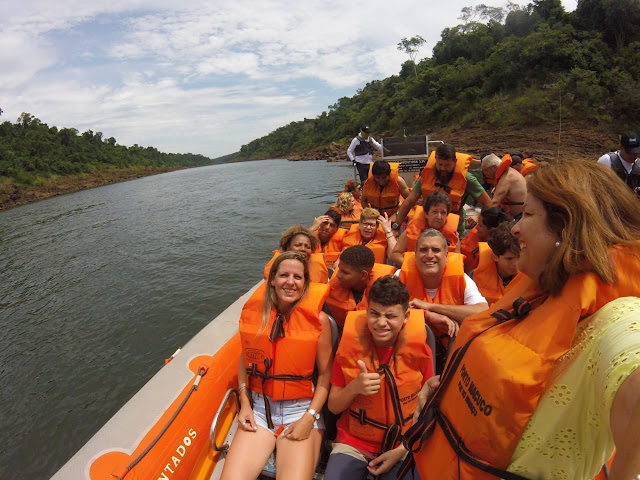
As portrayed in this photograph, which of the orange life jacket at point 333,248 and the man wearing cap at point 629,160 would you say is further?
the orange life jacket at point 333,248

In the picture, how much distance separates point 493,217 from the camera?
127 inches

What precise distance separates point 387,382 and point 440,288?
92 cm

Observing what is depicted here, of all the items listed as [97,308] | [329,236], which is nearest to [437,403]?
[329,236]

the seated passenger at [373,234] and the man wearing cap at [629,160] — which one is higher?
the man wearing cap at [629,160]

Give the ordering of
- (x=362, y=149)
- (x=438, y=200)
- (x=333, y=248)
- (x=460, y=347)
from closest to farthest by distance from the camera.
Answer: (x=460, y=347) < (x=438, y=200) < (x=333, y=248) < (x=362, y=149)

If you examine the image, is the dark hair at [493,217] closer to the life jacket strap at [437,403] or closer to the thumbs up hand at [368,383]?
the thumbs up hand at [368,383]

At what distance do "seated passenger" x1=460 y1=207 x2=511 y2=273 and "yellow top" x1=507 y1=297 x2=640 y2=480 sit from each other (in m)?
2.58

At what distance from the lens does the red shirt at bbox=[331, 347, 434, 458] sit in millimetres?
1801

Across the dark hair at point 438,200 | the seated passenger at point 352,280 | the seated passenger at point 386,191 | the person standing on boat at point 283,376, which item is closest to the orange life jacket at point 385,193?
the seated passenger at point 386,191

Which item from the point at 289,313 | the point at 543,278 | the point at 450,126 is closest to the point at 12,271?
the point at 289,313

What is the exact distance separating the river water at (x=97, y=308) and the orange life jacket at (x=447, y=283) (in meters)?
4.38

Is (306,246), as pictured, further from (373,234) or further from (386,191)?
(386,191)

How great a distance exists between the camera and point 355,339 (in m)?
1.88

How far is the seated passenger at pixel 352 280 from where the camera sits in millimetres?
2553
